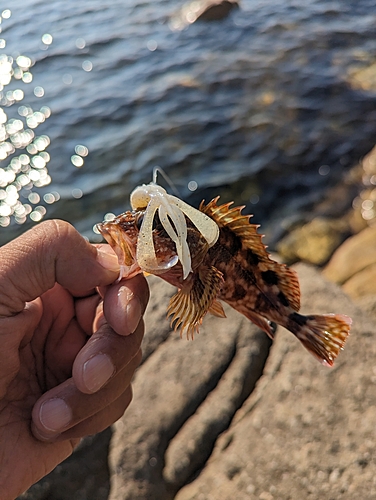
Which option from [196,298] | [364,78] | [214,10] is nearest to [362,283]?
[196,298]

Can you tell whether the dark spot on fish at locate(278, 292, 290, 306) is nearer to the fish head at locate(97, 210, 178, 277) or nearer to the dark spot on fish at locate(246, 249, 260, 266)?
the dark spot on fish at locate(246, 249, 260, 266)

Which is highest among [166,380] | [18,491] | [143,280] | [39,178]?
[143,280]

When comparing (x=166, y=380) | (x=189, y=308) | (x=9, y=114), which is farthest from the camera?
(x=9, y=114)

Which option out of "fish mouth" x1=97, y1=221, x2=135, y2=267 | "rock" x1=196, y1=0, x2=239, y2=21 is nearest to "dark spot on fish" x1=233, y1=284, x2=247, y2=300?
"fish mouth" x1=97, y1=221, x2=135, y2=267

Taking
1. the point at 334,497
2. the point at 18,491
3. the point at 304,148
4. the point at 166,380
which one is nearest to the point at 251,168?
the point at 304,148

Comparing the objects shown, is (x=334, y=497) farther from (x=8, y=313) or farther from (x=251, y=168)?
(x=251, y=168)

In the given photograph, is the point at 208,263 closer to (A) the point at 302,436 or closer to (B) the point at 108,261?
(B) the point at 108,261
